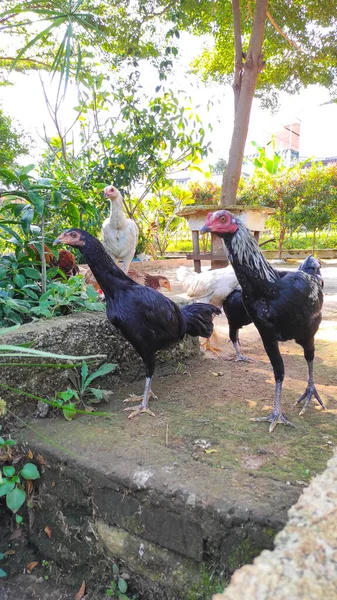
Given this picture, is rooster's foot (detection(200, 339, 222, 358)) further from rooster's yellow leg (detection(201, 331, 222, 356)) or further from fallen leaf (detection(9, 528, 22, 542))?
fallen leaf (detection(9, 528, 22, 542))

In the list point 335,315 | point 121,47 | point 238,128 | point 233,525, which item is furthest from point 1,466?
point 121,47

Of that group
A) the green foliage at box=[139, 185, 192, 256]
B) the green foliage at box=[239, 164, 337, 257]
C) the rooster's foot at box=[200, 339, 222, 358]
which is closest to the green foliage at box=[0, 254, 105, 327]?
the rooster's foot at box=[200, 339, 222, 358]

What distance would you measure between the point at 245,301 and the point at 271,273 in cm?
20

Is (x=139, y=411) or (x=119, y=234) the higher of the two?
(x=119, y=234)

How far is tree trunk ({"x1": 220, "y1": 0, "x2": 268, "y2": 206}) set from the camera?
7.12 meters

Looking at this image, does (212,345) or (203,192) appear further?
(203,192)

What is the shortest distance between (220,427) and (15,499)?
1019 millimetres

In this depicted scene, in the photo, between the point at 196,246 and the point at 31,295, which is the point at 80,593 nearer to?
the point at 31,295

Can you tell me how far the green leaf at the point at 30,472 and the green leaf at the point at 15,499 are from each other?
7 centimetres

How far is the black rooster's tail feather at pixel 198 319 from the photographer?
2789mm

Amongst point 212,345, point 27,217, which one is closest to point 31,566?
point 27,217

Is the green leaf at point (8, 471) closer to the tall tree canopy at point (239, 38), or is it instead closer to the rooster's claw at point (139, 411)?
the rooster's claw at point (139, 411)

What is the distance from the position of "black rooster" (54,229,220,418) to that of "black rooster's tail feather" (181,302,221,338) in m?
0.21

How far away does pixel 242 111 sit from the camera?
7379 mm
